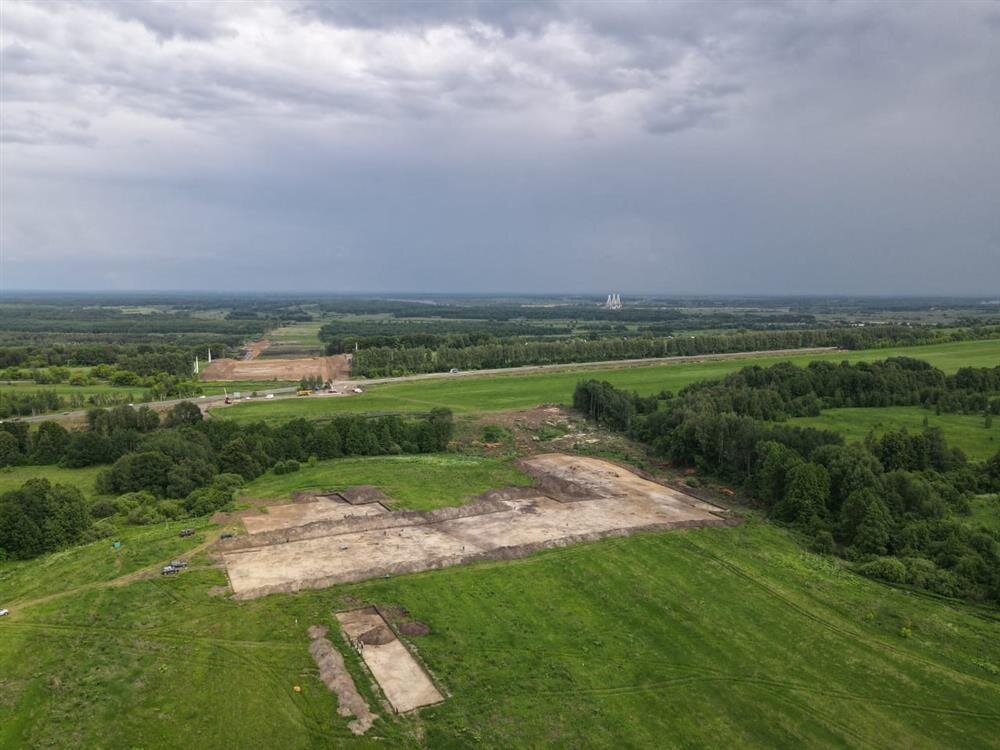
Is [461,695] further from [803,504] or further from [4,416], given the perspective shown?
[4,416]

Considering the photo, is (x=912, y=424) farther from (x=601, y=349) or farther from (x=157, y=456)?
(x=601, y=349)

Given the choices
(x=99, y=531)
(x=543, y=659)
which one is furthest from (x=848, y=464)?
(x=99, y=531)

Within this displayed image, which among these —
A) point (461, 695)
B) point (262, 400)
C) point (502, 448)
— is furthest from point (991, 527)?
point (262, 400)

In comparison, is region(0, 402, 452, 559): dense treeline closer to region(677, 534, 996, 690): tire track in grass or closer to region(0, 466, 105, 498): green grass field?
region(0, 466, 105, 498): green grass field

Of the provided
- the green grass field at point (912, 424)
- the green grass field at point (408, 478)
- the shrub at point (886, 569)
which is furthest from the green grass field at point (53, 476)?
the green grass field at point (912, 424)

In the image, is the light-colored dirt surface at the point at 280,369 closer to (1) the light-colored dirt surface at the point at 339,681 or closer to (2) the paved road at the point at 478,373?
(2) the paved road at the point at 478,373

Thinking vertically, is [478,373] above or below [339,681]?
above
